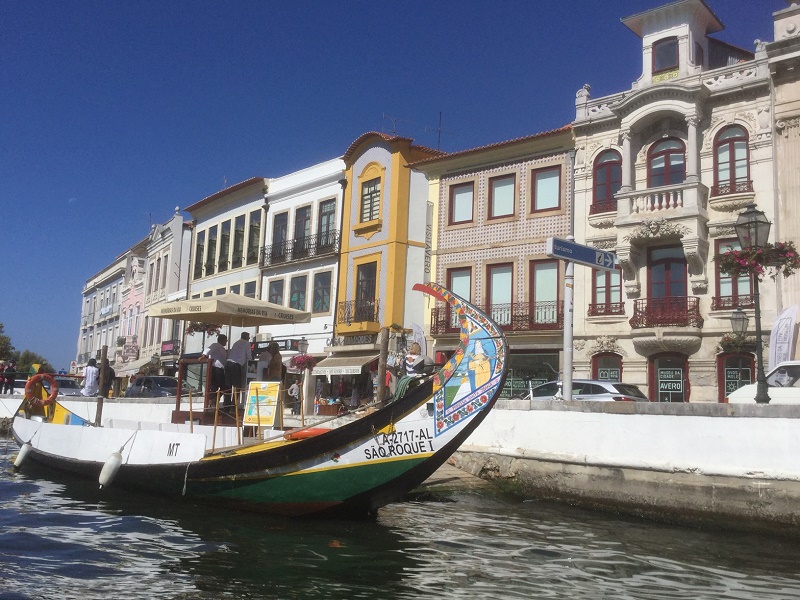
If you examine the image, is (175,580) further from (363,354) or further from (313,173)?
(313,173)

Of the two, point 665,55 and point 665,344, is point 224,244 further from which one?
point 665,344

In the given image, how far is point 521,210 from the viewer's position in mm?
25984

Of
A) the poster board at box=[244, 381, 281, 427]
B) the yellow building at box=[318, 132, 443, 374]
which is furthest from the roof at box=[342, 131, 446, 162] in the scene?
the poster board at box=[244, 381, 281, 427]

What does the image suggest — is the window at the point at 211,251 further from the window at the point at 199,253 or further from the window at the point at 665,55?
the window at the point at 665,55

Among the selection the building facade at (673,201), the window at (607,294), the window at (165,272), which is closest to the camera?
the building facade at (673,201)

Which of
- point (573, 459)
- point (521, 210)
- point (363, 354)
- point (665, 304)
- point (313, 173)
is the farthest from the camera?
point (313, 173)

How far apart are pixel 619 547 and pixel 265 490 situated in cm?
475

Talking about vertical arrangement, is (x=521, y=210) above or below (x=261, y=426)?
above

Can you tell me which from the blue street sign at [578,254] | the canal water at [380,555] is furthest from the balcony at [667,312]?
the canal water at [380,555]

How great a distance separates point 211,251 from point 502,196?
18.6m

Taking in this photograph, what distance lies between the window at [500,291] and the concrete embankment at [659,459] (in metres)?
11.6

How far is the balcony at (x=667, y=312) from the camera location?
2142cm

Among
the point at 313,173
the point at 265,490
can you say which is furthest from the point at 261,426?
the point at 313,173

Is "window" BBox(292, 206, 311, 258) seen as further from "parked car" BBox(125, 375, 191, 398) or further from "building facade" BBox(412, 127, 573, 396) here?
"parked car" BBox(125, 375, 191, 398)
